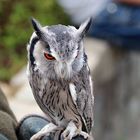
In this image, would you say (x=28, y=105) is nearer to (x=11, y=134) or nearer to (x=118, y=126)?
(x=118, y=126)

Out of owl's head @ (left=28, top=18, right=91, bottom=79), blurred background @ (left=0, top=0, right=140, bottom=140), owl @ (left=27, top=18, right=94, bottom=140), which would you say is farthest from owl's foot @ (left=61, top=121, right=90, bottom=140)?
blurred background @ (left=0, top=0, right=140, bottom=140)

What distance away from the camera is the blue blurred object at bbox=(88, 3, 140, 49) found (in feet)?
15.3

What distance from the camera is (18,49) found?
4.35 metres

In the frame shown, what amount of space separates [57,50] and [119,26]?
3278 millimetres

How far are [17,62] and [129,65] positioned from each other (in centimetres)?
97

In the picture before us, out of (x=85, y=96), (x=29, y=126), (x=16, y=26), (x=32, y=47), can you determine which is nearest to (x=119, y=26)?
(x=16, y=26)

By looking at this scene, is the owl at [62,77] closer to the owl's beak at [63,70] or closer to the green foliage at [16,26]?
the owl's beak at [63,70]

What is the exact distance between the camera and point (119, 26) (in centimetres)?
470

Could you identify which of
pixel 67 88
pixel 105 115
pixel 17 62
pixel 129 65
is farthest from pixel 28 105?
pixel 67 88

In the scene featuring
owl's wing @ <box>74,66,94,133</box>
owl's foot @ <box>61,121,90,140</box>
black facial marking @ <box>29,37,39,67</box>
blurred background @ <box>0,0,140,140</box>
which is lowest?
owl's foot @ <box>61,121,90,140</box>

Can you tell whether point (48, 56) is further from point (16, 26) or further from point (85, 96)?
point (16, 26)

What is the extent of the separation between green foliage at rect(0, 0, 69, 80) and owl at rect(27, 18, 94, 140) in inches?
97.7

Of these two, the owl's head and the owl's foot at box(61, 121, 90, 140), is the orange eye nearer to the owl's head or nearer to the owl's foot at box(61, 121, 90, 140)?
the owl's head

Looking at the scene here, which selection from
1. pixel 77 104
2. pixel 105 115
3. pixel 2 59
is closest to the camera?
A: pixel 77 104
